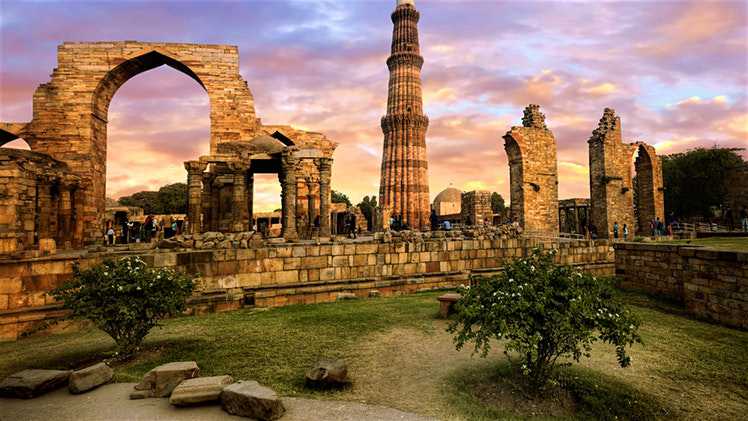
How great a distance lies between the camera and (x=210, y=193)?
16531mm

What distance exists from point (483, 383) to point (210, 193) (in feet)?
50.7

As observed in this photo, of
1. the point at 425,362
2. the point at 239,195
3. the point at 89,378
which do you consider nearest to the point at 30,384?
the point at 89,378

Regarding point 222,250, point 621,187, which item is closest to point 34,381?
point 222,250

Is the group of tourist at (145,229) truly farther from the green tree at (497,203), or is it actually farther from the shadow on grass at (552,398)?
the green tree at (497,203)

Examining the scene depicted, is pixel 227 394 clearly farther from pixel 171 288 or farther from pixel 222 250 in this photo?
pixel 222 250

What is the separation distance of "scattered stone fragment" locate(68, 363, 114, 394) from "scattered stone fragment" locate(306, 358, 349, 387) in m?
2.15

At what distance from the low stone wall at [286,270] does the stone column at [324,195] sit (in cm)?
468

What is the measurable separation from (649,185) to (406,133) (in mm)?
18793

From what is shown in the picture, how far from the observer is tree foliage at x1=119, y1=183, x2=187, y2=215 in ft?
138

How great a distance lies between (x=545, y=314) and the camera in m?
3.29

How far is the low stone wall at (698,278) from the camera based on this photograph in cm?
608

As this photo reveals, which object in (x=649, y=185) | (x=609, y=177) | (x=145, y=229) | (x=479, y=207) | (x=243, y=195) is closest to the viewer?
(x=243, y=195)

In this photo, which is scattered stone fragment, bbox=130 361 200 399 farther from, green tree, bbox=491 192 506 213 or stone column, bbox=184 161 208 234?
green tree, bbox=491 192 506 213

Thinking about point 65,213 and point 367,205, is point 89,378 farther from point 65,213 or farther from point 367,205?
point 367,205
